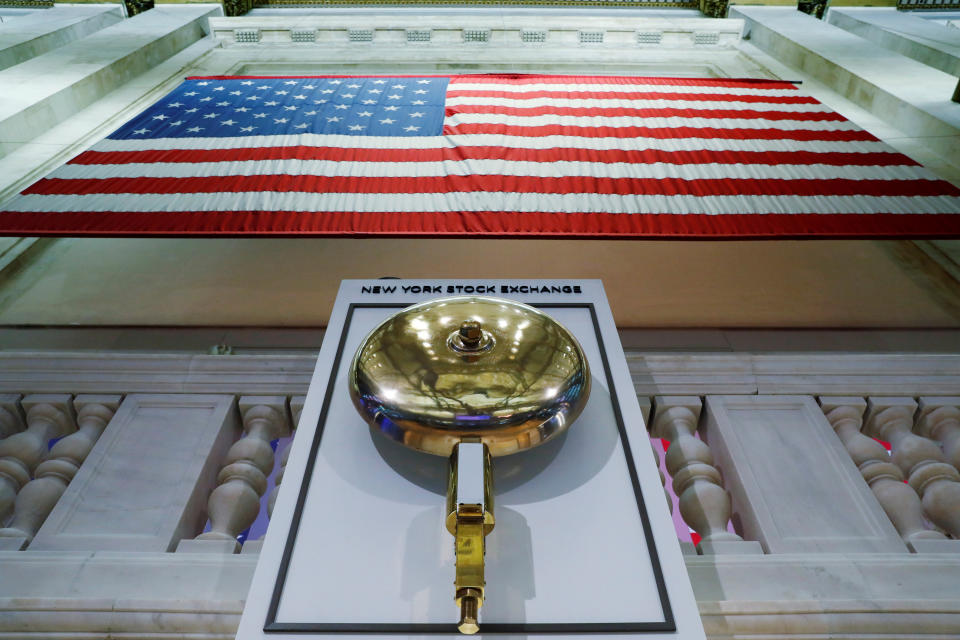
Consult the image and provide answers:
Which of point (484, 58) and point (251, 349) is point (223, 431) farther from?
point (484, 58)

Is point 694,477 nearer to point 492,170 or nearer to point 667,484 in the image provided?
point 667,484

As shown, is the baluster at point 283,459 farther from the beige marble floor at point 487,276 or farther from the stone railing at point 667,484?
the beige marble floor at point 487,276

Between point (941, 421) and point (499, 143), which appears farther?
point (499, 143)

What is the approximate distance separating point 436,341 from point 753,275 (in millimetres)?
1762

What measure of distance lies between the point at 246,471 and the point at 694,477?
100 centimetres

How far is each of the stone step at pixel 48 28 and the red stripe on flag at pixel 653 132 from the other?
4.82m

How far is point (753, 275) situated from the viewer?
2.33 metres

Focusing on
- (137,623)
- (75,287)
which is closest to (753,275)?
(137,623)

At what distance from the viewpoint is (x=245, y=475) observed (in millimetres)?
1361

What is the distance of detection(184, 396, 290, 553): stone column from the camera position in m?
1.23

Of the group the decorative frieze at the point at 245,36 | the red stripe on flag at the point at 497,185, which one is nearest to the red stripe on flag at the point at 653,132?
the red stripe on flag at the point at 497,185

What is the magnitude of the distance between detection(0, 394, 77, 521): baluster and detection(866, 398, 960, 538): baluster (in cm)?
198

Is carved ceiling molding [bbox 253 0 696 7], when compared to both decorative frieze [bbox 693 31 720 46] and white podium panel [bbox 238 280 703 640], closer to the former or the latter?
decorative frieze [bbox 693 31 720 46]

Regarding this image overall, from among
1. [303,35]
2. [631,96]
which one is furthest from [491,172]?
[303,35]
